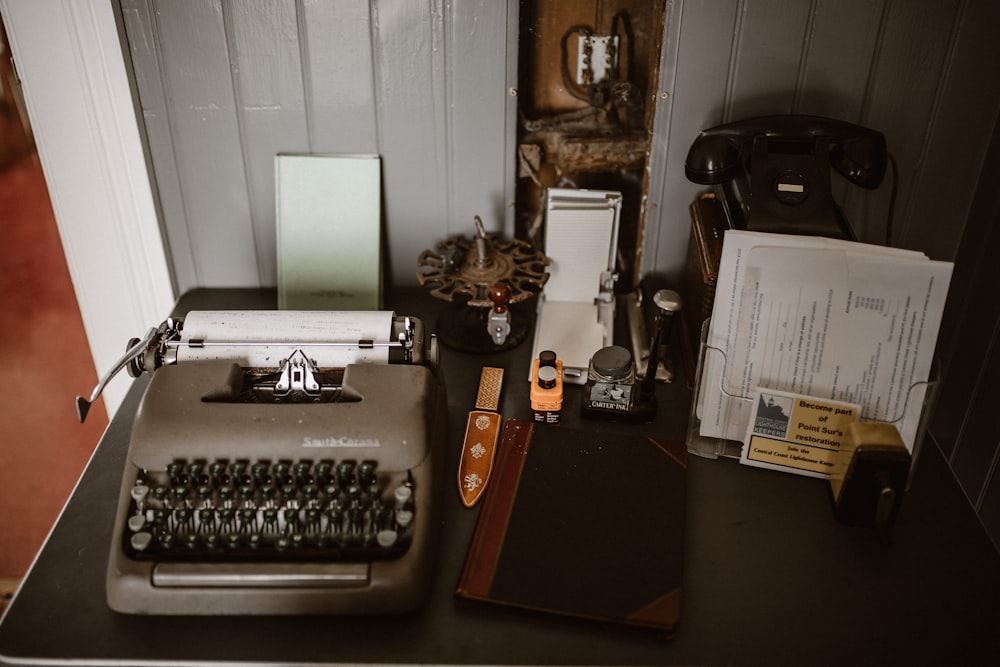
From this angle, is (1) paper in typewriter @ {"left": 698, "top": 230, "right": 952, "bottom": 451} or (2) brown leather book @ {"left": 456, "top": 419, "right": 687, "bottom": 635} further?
(1) paper in typewriter @ {"left": 698, "top": 230, "right": 952, "bottom": 451}

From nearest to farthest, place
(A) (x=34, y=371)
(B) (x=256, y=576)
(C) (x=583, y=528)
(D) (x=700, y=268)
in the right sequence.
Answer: (B) (x=256, y=576)
(C) (x=583, y=528)
(D) (x=700, y=268)
(A) (x=34, y=371)

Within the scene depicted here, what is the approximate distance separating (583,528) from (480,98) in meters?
0.88

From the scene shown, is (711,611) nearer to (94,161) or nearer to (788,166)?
(788,166)

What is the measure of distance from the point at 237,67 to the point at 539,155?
64cm

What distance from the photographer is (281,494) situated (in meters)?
1.12

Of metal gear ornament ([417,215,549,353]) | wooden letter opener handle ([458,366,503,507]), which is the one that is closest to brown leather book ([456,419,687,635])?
wooden letter opener handle ([458,366,503,507])

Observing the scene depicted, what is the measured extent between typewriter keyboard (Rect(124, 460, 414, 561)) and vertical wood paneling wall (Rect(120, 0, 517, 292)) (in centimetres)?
74

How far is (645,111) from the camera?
1642 millimetres

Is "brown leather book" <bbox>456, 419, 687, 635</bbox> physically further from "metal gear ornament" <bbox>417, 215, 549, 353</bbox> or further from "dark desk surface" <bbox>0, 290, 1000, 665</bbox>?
"metal gear ornament" <bbox>417, 215, 549, 353</bbox>

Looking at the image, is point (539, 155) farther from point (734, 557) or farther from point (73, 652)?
point (73, 652)

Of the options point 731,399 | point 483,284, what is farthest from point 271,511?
point 731,399

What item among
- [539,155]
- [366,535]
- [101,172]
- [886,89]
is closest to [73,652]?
[366,535]

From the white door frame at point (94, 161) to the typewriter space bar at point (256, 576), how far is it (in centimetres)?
89

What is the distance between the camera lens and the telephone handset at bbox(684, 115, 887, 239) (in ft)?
4.35
